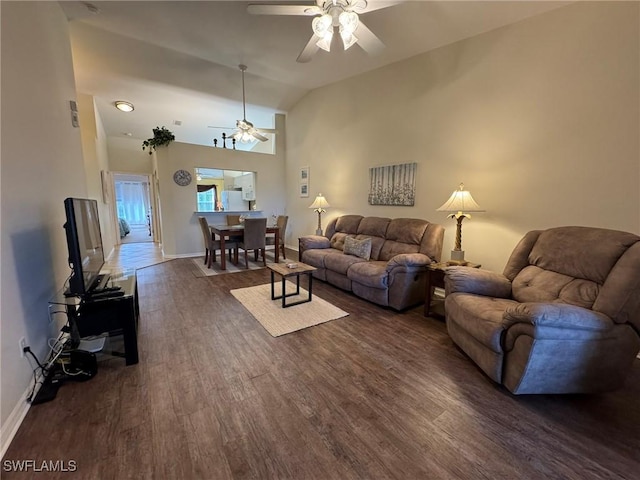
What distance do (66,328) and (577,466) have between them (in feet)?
10.7

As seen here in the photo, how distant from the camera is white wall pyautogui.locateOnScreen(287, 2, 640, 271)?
219 centimetres

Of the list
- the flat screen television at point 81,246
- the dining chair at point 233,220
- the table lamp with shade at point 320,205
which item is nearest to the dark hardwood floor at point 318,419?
the flat screen television at point 81,246

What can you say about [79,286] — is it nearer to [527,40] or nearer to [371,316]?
[371,316]

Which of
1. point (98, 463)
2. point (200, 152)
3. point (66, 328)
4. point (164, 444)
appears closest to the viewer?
point (98, 463)

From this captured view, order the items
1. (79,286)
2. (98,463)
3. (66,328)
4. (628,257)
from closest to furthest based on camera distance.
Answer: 1. (98,463)
2. (628,257)
3. (79,286)
4. (66,328)

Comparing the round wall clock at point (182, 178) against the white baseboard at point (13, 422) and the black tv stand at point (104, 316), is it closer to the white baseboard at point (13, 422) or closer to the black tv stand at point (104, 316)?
the black tv stand at point (104, 316)

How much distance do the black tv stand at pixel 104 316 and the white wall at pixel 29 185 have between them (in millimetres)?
186

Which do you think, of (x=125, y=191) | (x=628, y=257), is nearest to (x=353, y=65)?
(x=628, y=257)

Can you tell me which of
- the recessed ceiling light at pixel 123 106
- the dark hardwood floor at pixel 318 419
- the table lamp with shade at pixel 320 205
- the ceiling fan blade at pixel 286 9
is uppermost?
the recessed ceiling light at pixel 123 106

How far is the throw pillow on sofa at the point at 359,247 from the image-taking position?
12.3 feet

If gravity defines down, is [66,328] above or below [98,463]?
above

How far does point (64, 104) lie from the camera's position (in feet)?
8.96

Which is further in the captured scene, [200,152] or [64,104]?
[200,152]

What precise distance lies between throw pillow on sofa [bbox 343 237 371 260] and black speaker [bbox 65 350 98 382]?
9.70 ft
